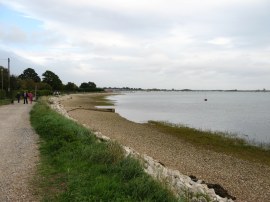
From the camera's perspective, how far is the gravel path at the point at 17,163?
6483 mm

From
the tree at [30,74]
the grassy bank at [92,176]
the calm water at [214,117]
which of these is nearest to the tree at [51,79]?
the tree at [30,74]

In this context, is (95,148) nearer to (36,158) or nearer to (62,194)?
(36,158)

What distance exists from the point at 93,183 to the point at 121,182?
0.57 m

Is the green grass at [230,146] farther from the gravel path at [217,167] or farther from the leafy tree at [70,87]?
the leafy tree at [70,87]

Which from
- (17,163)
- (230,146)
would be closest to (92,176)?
(17,163)

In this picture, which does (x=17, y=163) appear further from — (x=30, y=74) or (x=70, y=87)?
(x=70, y=87)

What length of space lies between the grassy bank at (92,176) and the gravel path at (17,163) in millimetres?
289

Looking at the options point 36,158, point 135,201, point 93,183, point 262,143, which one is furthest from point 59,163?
point 262,143

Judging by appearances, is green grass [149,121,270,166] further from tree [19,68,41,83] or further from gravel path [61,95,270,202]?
tree [19,68,41,83]

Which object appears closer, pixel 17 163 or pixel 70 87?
pixel 17 163

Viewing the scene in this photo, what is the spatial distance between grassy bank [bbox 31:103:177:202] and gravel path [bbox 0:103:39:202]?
29cm

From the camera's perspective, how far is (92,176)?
7246 millimetres

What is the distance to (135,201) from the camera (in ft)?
19.1

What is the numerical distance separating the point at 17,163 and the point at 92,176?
2.87m
